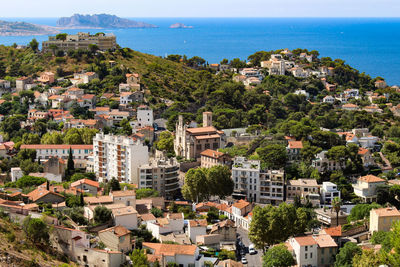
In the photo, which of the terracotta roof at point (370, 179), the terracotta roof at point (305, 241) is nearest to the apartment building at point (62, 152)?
the terracotta roof at point (370, 179)

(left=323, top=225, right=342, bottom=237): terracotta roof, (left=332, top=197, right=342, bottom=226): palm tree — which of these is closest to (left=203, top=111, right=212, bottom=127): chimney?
(left=332, top=197, right=342, bottom=226): palm tree

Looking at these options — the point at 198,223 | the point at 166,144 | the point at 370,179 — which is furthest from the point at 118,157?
the point at 370,179

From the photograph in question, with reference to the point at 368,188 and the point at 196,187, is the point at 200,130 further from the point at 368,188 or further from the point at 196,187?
the point at 368,188

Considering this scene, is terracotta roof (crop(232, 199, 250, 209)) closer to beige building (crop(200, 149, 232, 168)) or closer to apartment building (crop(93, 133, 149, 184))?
beige building (crop(200, 149, 232, 168))

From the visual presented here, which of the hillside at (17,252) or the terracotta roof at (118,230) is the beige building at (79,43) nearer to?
the terracotta roof at (118,230)

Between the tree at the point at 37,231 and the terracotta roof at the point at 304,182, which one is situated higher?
the tree at the point at 37,231

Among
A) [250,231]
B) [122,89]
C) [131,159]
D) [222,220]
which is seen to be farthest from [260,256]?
[122,89]

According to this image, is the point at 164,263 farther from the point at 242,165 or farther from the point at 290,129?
the point at 290,129
